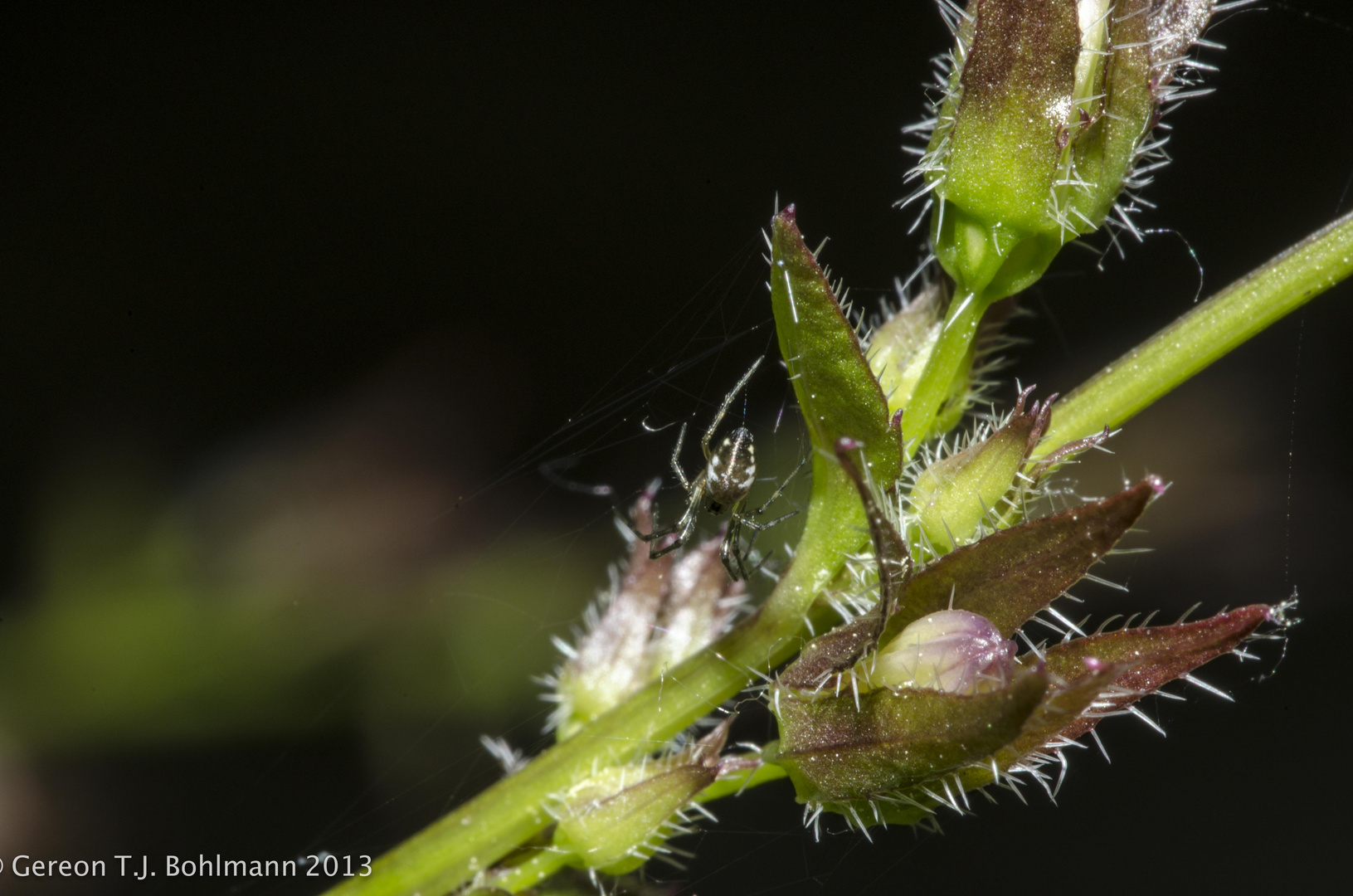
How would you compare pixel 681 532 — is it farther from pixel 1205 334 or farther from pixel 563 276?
pixel 563 276

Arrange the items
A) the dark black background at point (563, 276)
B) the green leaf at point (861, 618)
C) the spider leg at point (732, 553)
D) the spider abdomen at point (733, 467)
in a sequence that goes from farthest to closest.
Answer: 1. the dark black background at point (563, 276)
2. the spider abdomen at point (733, 467)
3. the spider leg at point (732, 553)
4. the green leaf at point (861, 618)

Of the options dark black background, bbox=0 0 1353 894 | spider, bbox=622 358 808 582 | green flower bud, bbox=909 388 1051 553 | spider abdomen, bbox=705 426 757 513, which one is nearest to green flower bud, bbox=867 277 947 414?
green flower bud, bbox=909 388 1051 553

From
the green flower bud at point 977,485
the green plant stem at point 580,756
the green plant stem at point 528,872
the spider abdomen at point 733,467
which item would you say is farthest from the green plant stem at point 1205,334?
the green plant stem at point 528,872

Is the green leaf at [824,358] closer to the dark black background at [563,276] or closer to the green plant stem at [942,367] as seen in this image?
the green plant stem at [942,367]

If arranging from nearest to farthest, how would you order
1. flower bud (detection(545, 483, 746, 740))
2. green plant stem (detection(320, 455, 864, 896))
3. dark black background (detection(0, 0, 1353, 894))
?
green plant stem (detection(320, 455, 864, 896)) < flower bud (detection(545, 483, 746, 740)) < dark black background (detection(0, 0, 1353, 894))

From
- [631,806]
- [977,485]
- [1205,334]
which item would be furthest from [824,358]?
[631,806]

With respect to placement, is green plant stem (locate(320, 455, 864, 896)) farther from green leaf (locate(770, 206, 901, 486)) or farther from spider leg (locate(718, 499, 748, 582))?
spider leg (locate(718, 499, 748, 582))
